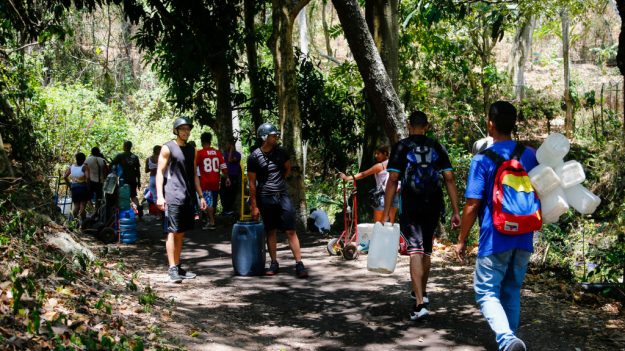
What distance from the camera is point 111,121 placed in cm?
2525

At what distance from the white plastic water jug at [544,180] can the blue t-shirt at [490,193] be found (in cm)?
13

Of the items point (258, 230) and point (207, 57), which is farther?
point (207, 57)

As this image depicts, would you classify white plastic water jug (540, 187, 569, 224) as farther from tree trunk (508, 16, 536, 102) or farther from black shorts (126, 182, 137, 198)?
tree trunk (508, 16, 536, 102)

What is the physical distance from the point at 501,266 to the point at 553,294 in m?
3.17

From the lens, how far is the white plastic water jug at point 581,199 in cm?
528

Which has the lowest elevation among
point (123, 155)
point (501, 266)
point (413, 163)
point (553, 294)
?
point (553, 294)

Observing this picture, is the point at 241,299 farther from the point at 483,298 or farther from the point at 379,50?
the point at 379,50

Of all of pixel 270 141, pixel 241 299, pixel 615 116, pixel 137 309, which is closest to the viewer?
pixel 137 309

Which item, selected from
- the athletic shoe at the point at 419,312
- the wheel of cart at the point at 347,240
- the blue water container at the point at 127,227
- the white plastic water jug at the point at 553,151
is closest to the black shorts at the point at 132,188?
the blue water container at the point at 127,227

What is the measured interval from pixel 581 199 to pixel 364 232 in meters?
5.35

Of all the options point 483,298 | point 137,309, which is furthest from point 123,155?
point 483,298

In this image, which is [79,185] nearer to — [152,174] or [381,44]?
[152,174]

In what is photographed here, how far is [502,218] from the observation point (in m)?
5.19

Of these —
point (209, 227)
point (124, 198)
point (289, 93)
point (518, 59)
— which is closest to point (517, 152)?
point (289, 93)
